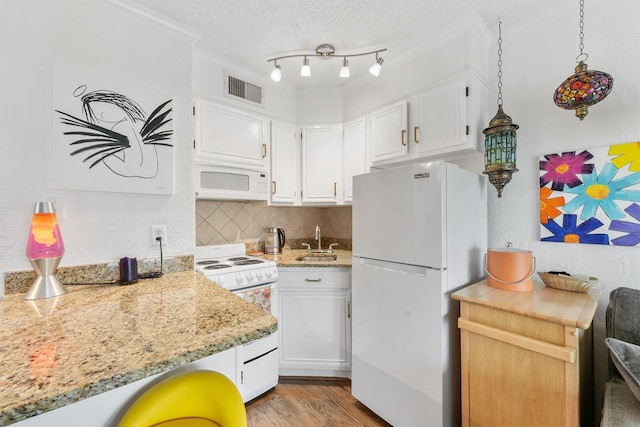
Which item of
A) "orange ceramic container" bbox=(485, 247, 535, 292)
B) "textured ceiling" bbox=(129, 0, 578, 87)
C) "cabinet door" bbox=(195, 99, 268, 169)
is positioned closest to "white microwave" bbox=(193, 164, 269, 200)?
"cabinet door" bbox=(195, 99, 268, 169)

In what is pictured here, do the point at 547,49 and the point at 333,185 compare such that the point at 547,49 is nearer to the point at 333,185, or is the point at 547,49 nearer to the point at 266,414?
the point at 333,185

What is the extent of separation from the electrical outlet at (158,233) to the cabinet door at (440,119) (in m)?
1.78

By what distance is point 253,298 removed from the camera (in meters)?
1.98

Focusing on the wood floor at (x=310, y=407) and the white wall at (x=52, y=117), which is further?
the wood floor at (x=310, y=407)

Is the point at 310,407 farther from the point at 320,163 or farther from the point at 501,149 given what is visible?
the point at 501,149

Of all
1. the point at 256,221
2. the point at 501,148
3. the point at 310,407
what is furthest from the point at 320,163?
the point at 310,407

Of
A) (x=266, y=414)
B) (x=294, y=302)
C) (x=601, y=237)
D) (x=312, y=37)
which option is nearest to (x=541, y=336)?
(x=601, y=237)

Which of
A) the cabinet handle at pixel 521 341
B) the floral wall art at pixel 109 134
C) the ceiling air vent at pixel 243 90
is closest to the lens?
the cabinet handle at pixel 521 341

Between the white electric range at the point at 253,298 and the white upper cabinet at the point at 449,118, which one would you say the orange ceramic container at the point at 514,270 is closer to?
the white upper cabinet at the point at 449,118

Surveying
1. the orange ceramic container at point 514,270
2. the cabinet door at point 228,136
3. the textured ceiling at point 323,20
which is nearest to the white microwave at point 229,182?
the cabinet door at point 228,136

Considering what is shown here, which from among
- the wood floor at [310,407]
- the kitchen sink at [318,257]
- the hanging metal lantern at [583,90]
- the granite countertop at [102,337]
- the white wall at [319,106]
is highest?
the white wall at [319,106]

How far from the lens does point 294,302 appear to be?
2.17 meters

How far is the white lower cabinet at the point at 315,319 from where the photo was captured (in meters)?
2.14

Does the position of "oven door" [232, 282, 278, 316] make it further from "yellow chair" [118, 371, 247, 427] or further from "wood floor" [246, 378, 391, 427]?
"yellow chair" [118, 371, 247, 427]
